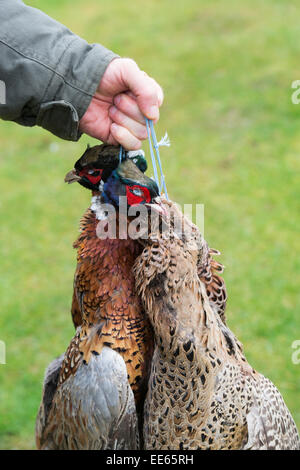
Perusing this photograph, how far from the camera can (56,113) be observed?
2375mm

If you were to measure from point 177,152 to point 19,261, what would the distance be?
266 cm

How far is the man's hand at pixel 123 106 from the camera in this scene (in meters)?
2.27

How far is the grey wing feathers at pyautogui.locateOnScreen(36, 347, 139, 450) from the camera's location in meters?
2.26

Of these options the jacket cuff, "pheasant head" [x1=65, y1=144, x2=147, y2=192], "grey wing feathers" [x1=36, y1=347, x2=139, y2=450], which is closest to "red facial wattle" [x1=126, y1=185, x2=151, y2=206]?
"pheasant head" [x1=65, y1=144, x2=147, y2=192]

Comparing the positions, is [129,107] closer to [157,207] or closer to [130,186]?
[130,186]

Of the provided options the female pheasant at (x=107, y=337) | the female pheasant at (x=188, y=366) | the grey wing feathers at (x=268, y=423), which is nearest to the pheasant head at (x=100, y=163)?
the female pheasant at (x=107, y=337)

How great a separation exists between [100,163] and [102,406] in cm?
98

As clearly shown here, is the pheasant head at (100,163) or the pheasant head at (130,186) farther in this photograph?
the pheasant head at (100,163)

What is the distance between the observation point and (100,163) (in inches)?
91.3

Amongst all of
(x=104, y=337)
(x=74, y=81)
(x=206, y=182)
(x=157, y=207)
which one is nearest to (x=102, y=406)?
(x=104, y=337)

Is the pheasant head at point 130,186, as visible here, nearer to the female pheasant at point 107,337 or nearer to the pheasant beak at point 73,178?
the female pheasant at point 107,337

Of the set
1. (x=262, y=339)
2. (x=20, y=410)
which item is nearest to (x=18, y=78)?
(x=20, y=410)

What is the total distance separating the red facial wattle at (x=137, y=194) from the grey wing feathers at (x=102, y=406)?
61cm

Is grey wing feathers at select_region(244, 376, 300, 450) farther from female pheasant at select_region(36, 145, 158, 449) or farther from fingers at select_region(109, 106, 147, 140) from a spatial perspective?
fingers at select_region(109, 106, 147, 140)
